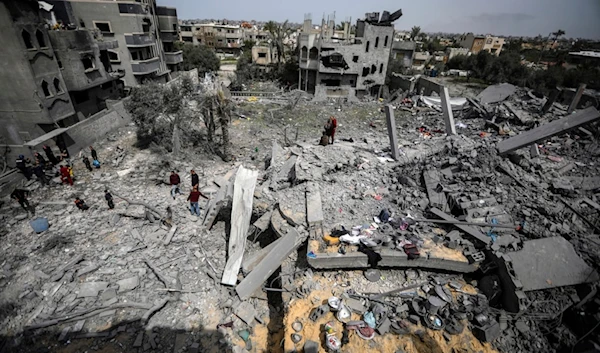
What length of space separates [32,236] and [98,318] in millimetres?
4266

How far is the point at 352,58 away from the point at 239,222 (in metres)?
22.5

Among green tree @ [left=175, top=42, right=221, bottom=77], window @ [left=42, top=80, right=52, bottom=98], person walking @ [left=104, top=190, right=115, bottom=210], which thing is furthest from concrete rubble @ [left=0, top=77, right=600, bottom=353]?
green tree @ [left=175, top=42, right=221, bottom=77]

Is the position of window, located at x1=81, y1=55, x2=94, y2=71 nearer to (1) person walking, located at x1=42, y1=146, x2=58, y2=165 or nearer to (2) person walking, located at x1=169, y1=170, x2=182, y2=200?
(1) person walking, located at x1=42, y1=146, x2=58, y2=165

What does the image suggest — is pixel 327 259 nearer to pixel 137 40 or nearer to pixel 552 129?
pixel 552 129

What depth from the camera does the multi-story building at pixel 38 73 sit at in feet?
39.9

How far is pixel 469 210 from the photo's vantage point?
7.33 metres

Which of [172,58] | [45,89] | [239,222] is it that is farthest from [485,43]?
[45,89]

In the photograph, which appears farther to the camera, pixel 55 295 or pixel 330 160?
pixel 330 160

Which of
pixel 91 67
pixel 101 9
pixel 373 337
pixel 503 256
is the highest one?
pixel 101 9

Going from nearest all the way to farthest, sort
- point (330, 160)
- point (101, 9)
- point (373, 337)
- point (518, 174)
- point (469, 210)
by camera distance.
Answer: point (373, 337), point (469, 210), point (518, 174), point (330, 160), point (101, 9)

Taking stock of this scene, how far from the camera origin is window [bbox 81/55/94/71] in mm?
16375

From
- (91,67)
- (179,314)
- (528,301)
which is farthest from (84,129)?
(528,301)

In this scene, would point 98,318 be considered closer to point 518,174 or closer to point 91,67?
point 518,174

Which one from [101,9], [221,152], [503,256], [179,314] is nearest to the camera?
[503,256]
